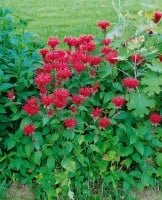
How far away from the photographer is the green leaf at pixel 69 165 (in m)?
3.95

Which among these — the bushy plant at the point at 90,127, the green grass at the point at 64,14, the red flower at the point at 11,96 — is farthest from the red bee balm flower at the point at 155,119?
the green grass at the point at 64,14

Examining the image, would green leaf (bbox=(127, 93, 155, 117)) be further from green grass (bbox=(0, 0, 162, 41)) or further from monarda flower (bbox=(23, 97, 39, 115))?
green grass (bbox=(0, 0, 162, 41))

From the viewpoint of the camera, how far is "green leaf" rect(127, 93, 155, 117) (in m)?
4.00

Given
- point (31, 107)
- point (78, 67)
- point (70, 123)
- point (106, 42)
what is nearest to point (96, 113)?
point (70, 123)

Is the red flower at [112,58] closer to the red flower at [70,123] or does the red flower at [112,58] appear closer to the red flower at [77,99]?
the red flower at [77,99]

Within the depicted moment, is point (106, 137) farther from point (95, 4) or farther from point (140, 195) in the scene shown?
point (95, 4)

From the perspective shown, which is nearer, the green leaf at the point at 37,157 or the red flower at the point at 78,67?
the green leaf at the point at 37,157

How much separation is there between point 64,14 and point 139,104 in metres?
7.75

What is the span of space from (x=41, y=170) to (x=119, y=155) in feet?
1.78

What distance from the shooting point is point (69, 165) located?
396 cm

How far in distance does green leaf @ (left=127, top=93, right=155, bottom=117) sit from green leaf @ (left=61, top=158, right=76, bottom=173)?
20.8 inches

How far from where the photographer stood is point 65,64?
4125mm

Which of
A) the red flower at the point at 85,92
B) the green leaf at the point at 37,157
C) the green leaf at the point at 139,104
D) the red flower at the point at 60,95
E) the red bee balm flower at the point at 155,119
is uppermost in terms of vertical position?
the red flower at the point at 60,95

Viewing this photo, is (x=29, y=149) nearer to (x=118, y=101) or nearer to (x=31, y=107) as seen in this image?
(x=31, y=107)
